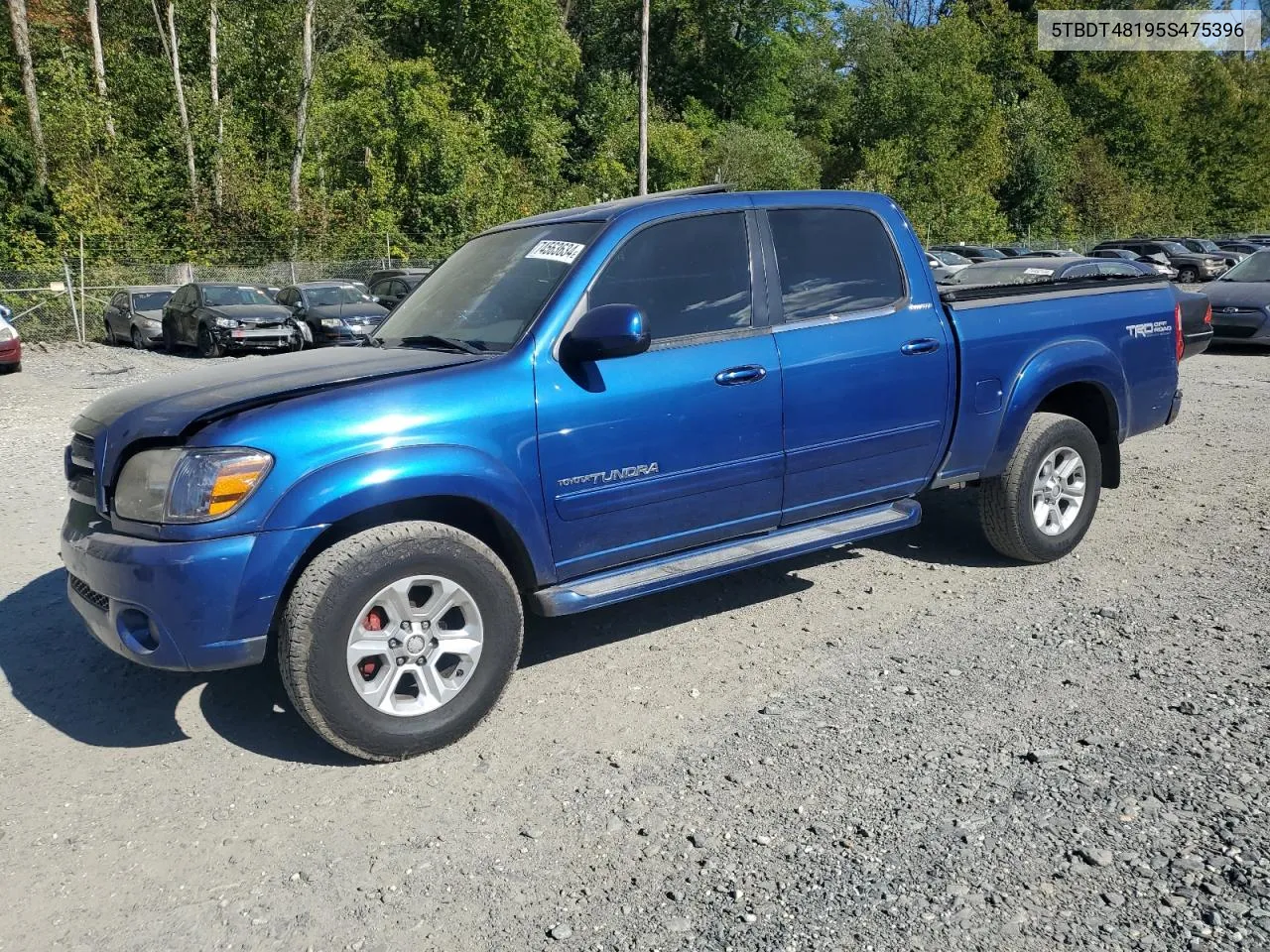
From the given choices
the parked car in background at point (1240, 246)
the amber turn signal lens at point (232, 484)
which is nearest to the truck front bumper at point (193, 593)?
the amber turn signal lens at point (232, 484)

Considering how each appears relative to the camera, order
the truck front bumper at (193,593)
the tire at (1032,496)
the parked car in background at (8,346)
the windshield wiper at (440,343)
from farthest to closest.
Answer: the parked car in background at (8,346) < the tire at (1032,496) < the windshield wiper at (440,343) < the truck front bumper at (193,593)

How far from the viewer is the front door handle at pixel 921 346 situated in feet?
15.8

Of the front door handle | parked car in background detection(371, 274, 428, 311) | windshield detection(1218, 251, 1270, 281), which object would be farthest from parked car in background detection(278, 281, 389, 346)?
the front door handle

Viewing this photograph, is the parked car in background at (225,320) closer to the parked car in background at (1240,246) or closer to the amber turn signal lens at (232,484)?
the amber turn signal lens at (232,484)

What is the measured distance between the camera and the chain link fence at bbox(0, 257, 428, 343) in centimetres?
2361

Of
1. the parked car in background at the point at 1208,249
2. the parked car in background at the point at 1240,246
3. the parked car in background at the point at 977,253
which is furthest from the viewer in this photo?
the parked car in background at the point at 1240,246

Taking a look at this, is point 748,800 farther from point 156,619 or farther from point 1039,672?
point 156,619

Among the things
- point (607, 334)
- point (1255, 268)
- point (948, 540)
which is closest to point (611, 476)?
point (607, 334)

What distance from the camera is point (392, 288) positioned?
2409cm

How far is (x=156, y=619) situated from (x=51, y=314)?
80.6ft

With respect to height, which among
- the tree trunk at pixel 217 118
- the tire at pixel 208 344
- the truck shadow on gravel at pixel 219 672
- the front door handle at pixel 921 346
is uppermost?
the tree trunk at pixel 217 118

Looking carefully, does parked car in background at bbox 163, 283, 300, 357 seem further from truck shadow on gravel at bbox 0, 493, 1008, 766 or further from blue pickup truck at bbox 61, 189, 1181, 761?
blue pickup truck at bbox 61, 189, 1181, 761

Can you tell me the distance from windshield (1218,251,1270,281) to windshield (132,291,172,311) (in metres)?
21.2

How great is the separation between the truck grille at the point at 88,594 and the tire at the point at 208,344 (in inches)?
681
